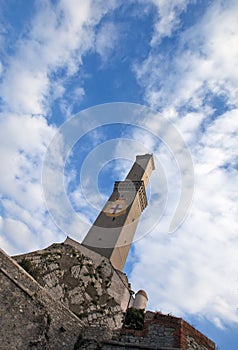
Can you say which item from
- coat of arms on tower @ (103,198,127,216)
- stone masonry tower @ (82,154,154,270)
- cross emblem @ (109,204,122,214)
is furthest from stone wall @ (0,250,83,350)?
cross emblem @ (109,204,122,214)

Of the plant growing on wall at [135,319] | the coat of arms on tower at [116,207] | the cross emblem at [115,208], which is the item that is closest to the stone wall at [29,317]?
the plant growing on wall at [135,319]

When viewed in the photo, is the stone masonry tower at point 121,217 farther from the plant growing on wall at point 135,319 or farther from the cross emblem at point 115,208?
the plant growing on wall at point 135,319

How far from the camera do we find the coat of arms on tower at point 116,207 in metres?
29.9

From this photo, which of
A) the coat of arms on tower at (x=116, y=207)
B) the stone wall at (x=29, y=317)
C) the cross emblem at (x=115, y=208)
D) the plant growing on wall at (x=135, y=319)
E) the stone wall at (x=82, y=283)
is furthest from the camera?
the cross emblem at (x=115, y=208)

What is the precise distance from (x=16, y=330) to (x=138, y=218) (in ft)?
79.3

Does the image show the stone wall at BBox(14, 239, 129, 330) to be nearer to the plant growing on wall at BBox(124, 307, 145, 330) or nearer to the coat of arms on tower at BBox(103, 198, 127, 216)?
the plant growing on wall at BBox(124, 307, 145, 330)

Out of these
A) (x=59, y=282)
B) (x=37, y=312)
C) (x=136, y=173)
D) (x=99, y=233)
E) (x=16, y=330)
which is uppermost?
(x=136, y=173)

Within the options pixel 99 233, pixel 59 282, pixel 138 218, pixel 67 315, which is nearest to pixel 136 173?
pixel 138 218

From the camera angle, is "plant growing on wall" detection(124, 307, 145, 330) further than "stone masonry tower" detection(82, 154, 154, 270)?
No

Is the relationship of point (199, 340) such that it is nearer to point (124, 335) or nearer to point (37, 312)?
point (124, 335)

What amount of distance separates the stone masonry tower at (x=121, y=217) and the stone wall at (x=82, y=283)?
403 centimetres

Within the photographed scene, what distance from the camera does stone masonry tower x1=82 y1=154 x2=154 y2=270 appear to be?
26.2 meters

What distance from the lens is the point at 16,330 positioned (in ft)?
30.7

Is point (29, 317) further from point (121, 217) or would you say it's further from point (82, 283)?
point (121, 217)
